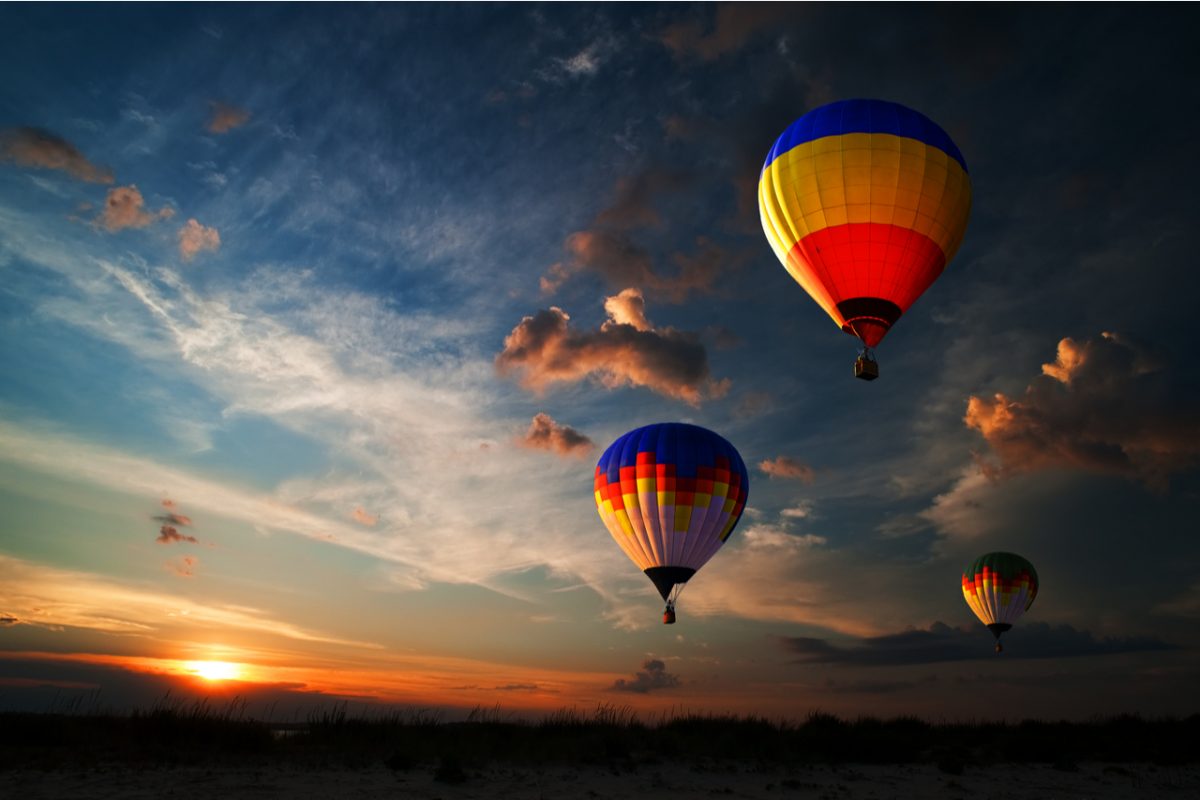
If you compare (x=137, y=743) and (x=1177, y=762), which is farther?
(x=1177, y=762)

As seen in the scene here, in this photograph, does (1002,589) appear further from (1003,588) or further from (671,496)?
(671,496)

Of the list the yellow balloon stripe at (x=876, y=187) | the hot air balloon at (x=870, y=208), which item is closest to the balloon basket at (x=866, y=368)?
the hot air balloon at (x=870, y=208)

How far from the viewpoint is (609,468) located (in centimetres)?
4031

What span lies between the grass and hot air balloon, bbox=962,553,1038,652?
1162 inches

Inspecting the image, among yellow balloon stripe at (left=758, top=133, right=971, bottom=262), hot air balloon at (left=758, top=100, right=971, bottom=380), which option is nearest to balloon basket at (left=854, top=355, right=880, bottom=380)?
hot air balloon at (left=758, top=100, right=971, bottom=380)

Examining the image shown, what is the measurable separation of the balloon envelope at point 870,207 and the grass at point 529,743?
1466 cm

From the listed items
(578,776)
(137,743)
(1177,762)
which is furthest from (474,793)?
(1177,762)

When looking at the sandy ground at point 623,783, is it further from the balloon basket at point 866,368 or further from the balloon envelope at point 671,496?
the balloon envelope at point 671,496

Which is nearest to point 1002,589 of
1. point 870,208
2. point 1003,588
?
point 1003,588

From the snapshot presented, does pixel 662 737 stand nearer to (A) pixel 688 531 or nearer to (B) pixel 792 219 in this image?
(A) pixel 688 531

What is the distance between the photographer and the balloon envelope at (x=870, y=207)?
29.2m

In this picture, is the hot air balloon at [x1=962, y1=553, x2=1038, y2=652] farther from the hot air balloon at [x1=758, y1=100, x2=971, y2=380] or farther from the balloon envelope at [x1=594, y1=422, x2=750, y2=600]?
the hot air balloon at [x1=758, y1=100, x2=971, y2=380]

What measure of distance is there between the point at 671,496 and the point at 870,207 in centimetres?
1641

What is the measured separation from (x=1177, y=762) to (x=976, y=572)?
36452 mm
